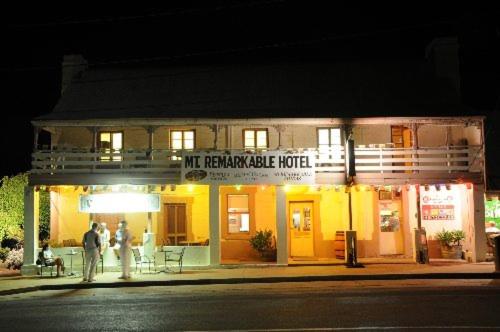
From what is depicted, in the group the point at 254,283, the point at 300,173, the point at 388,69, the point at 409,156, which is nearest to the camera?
the point at 254,283

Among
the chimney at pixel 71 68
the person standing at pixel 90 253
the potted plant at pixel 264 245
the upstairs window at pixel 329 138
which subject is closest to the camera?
the person standing at pixel 90 253

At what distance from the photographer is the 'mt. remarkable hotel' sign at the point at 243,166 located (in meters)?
22.9

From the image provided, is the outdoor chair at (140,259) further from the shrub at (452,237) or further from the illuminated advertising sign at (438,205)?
the shrub at (452,237)

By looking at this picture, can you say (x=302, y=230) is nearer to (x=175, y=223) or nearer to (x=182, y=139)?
(x=175, y=223)

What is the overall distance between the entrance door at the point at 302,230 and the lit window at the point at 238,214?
174 centimetres

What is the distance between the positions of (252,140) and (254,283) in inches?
290

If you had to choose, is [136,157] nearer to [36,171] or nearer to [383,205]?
[36,171]

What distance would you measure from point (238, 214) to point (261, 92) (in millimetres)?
4957

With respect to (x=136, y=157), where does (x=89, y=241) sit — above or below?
below

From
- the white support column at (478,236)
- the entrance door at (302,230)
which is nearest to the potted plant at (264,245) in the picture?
the entrance door at (302,230)

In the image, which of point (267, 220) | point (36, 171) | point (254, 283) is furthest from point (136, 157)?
point (254, 283)

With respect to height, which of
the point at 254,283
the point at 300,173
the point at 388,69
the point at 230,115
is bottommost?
the point at 254,283

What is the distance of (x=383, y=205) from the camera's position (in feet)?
82.8

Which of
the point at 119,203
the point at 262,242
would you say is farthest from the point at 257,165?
the point at 119,203
